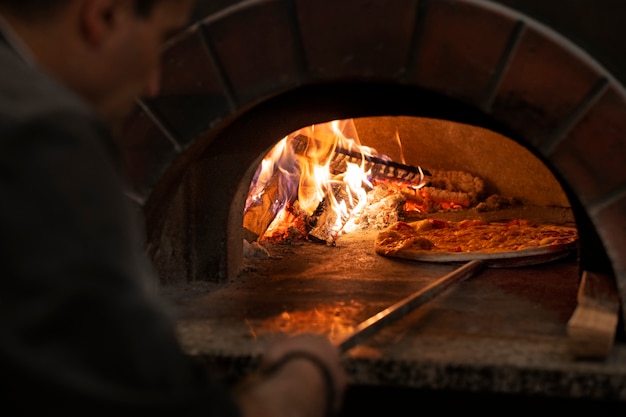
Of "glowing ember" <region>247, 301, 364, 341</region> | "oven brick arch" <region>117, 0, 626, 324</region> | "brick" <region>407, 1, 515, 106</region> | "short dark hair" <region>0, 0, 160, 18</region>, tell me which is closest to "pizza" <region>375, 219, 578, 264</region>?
"glowing ember" <region>247, 301, 364, 341</region>

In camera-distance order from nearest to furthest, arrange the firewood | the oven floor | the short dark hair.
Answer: the short dark hair
the oven floor
the firewood

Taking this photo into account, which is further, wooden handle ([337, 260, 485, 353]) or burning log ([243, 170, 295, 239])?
burning log ([243, 170, 295, 239])

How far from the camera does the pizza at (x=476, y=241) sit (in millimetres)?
2969

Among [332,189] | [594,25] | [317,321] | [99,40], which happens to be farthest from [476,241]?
[99,40]

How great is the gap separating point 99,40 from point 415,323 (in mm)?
1524

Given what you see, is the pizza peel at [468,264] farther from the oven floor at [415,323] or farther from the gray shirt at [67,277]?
the gray shirt at [67,277]

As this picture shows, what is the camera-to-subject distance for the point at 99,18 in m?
0.81

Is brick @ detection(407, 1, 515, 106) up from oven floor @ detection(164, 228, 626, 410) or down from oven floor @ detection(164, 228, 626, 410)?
up

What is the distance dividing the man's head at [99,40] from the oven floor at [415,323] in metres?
1.09

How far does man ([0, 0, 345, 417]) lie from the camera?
0.68m

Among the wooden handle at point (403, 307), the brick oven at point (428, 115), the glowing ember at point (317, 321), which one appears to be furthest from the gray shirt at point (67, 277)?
the glowing ember at point (317, 321)

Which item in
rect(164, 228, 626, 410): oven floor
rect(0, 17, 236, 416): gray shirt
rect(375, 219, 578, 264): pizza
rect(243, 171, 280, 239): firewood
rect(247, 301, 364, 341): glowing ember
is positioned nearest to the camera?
rect(0, 17, 236, 416): gray shirt

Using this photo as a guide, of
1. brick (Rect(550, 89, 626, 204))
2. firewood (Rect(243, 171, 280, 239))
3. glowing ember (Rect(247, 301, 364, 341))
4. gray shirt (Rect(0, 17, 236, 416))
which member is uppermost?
firewood (Rect(243, 171, 280, 239))

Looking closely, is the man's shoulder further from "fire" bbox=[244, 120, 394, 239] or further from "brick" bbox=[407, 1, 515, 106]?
"fire" bbox=[244, 120, 394, 239]
